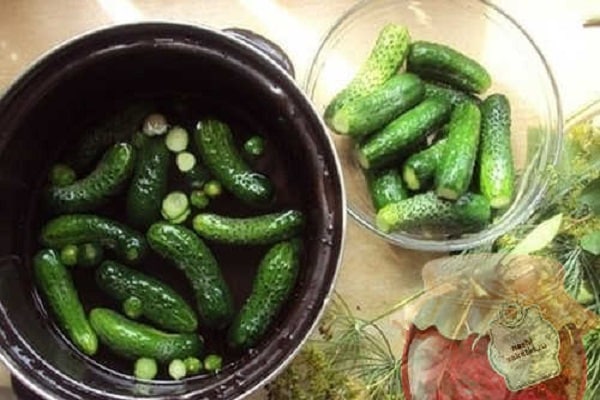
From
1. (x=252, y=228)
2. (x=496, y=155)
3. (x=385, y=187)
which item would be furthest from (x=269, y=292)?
(x=496, y=155)

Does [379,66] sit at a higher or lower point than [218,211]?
higher

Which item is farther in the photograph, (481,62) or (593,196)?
(481,62)

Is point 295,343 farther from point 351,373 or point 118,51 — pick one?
point 118,51

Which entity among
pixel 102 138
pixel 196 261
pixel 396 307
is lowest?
pixel 396 307

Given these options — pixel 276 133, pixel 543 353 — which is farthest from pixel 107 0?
pixel 543 353

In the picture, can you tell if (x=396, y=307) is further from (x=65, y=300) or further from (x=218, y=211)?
(x=65, y=300)

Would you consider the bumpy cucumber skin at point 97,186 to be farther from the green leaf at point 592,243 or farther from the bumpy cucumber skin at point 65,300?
the green leaf at point 592,243
